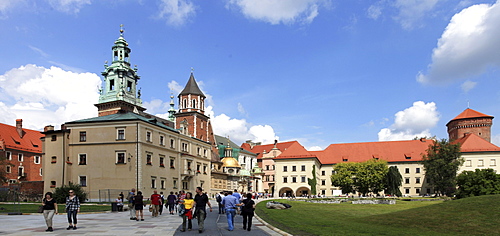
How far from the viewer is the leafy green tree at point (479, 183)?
42.0 meters

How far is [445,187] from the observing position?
79.8 meters

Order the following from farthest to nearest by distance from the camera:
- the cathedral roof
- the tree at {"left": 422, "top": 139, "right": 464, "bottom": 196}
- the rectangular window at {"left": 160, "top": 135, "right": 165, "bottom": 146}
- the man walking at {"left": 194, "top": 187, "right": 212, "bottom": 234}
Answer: the cathedral roof
the tree at {"left": 422, "top": 139, "right": 464, "bottom": 196}
the rectangular window at {"left": 160, "top": 135, "right": 165, "bottom": 146}
the man walking at {"left": 194, "top": 187, "right": 212, "bottom": 234}

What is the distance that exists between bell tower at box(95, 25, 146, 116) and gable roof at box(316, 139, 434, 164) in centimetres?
4946

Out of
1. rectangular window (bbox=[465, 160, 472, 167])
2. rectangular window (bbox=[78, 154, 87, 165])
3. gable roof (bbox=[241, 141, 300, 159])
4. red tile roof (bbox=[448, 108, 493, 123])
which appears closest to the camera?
rectangular window (bbox=[78, 154, 87, 165])

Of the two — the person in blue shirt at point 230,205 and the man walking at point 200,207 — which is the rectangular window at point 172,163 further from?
the man walking at point 200,207

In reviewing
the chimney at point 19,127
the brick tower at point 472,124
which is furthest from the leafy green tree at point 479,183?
the chimney at point 19,127

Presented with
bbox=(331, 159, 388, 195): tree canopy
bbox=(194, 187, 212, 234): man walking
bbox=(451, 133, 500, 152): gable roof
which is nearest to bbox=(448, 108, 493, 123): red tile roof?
bbox=(451, 133, 500, 152): gable roof

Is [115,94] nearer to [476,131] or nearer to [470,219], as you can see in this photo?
[470,219]

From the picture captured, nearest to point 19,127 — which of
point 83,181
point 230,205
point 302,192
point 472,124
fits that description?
point 83,181

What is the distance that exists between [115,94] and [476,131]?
9224cm

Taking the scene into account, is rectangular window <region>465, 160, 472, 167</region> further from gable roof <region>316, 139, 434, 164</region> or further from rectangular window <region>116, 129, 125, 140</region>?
rectangular window <region>116, 129, 125, 140</region>

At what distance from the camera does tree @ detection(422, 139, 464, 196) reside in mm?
80125

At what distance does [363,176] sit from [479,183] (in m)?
37.0

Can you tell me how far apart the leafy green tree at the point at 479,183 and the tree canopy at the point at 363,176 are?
34458 millimetres
